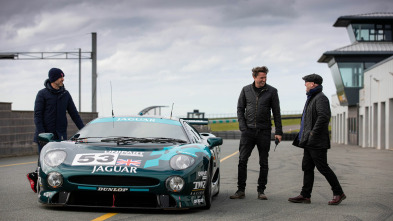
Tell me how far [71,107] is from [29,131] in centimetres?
1209

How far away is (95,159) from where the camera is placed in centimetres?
657

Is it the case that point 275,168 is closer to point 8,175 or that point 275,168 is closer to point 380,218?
point 8,175

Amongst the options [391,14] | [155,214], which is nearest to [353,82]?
[391,14]

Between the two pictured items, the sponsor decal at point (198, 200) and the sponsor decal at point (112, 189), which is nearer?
the sponsor decal at point (112, 189)

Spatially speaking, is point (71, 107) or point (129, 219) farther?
point (71, 107)

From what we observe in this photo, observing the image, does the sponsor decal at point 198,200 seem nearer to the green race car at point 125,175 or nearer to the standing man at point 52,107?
the green race car at point 125,175

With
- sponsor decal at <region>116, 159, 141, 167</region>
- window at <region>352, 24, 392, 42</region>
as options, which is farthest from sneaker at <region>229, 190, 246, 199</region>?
window at <region>352, 24, 392, 42</region>

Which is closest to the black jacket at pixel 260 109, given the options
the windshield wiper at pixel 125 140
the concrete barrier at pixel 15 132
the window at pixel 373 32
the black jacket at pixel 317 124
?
the black jacket at pixel 317 124

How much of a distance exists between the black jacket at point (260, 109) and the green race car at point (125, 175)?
160cm

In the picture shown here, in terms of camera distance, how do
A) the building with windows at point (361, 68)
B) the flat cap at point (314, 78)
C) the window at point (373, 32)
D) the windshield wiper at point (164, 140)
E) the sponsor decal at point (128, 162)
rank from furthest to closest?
1. the window at point (373, 32)
2. the building with windows at point (361, 68)
3. the flat cap at point (314, 78)
4. the windshield wiper at point (164, 140)
5. the sponsor decal at point (128, 162)

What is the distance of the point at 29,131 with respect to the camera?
20.3 metres

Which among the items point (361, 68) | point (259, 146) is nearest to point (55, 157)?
point (259, 146)

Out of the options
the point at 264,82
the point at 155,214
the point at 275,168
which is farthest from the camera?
the point at 275,168

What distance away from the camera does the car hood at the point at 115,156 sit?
Result: 646 cm
